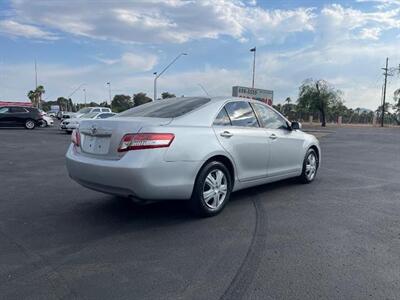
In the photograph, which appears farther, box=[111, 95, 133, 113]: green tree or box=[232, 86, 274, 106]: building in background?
box=[111, 95, 133, 113]: green tree

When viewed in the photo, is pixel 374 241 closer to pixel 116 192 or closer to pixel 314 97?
pixel 116 192

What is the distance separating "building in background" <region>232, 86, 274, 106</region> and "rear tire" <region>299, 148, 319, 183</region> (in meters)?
18.7

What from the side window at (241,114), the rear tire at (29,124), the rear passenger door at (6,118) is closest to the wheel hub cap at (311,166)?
the side window at (241,114)

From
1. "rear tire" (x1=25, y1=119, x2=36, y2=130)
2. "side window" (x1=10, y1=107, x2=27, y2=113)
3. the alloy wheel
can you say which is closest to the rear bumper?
the alloy wheel

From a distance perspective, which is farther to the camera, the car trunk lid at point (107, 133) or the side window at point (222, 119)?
the side window at point (222, 119)

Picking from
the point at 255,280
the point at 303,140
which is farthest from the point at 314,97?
the point at 255,280

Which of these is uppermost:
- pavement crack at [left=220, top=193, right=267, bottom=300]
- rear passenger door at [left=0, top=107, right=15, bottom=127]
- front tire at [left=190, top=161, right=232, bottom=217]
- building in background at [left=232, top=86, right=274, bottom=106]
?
building in background at [left=232, top=86, right=274, bottom=106]

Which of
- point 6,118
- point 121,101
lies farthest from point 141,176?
point 121,101

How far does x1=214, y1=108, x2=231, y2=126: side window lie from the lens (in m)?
5.23

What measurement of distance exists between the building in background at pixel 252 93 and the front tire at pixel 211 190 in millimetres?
21140

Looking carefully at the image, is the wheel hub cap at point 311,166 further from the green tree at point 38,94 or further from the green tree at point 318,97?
the green tree at point 38,94

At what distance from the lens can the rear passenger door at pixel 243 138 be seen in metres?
5.25

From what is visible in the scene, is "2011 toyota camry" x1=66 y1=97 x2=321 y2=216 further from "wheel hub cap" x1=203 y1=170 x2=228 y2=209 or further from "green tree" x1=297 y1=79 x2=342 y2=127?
"green tree" x1=297 y1=79 x2=342 y2=127

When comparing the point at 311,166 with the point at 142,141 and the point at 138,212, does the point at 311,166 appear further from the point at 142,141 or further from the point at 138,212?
the point at 142,141
